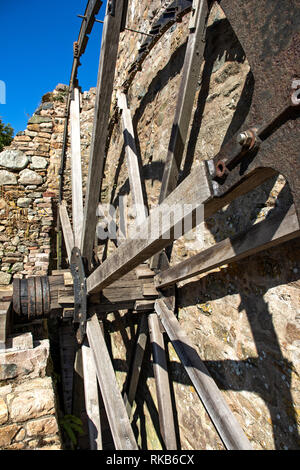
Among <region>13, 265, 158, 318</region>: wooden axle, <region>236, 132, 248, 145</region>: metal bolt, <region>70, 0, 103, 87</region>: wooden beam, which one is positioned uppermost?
<region>70, 0, 103, 87</region>: wooden beam

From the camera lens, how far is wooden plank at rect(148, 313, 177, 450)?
2.45 meters

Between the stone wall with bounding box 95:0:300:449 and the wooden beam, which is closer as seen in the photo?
the stone wall with bounding box 95:0:300:449

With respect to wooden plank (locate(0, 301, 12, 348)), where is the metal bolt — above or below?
above

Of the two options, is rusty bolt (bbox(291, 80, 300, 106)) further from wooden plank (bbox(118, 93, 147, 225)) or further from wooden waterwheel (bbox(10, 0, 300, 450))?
wooden plank (bbox(118, 93, 147, 225))

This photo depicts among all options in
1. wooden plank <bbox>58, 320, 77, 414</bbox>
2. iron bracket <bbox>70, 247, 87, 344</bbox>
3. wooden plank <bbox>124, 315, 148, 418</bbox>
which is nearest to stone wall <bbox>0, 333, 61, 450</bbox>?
iron bracket <bbox>70, 247, 87, 344</bbox>

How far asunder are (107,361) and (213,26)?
8.58 feet

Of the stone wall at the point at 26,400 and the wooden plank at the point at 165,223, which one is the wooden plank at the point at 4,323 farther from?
the wooden plank at the point at 165,223

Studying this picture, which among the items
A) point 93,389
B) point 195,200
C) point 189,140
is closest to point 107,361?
point 93,389

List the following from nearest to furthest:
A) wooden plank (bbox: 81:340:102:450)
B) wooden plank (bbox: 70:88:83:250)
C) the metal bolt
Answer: the metal bolt → wooden plank (bbox: 81:340:102:450) → wooden plank (bbox: 70:88:83:250)

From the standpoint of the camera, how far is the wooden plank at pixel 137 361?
3053 millimetres

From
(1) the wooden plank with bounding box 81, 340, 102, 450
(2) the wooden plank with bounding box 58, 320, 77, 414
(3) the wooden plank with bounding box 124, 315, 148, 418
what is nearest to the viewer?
(1) the wooden plank with bounding box 81, 340, 102, 450

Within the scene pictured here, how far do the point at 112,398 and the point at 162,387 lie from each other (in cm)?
61

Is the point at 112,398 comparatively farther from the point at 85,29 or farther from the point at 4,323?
the point at 85,29

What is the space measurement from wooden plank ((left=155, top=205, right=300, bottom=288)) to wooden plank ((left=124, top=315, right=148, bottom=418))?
1045mm
